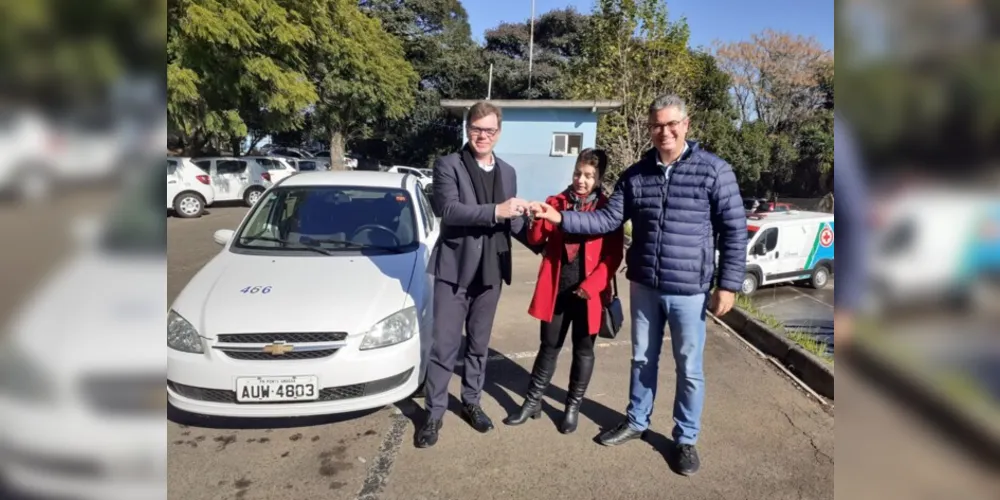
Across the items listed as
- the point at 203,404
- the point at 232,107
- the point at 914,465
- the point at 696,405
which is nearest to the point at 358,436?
the point at 203,404

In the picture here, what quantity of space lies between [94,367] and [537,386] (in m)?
2.84

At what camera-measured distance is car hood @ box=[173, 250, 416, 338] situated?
118 inches

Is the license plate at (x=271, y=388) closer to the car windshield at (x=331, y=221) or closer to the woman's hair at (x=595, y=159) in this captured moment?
the car windshield at (x=331, y=221)

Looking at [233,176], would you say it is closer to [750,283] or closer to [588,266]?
[750,283]

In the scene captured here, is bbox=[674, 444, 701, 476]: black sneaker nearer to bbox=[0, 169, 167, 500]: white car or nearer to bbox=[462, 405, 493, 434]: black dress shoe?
bbox=[462, 405, 493, 434]: black dress shoe

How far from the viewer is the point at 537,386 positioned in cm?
334

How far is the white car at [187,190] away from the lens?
14453 mm

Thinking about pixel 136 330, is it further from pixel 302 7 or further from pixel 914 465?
pixel 302 7

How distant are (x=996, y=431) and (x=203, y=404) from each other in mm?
3191

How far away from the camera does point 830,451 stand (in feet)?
10.1

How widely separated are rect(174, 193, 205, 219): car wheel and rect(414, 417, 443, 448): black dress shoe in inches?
546

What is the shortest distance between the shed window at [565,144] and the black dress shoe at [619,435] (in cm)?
1342

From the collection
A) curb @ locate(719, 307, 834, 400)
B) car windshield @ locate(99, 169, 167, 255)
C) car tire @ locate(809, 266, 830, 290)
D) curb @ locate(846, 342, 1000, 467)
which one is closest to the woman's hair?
curb @ locate(719, 307, 834, 400)

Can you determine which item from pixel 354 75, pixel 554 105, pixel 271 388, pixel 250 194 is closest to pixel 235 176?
pixel 250 194
